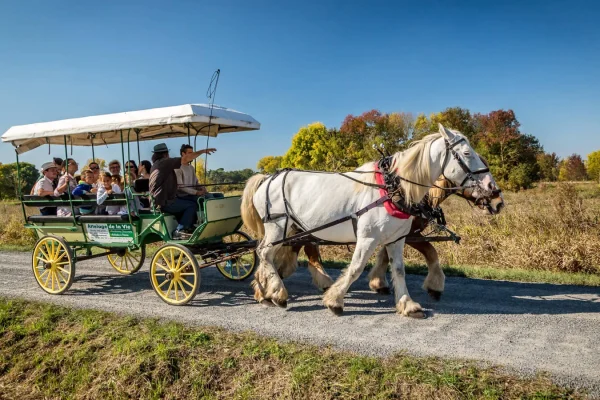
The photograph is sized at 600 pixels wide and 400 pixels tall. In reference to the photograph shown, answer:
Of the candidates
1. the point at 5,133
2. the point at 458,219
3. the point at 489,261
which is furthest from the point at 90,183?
the point at 458,219

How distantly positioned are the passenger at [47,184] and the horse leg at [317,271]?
4.41m

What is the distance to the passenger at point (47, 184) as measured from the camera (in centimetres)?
730

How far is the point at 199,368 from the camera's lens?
169 inches

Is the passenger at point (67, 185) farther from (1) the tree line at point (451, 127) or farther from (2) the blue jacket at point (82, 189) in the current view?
(1) the tree line at point (451, 127)

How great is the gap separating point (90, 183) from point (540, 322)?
7.13 m

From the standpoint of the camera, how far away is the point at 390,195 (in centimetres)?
520

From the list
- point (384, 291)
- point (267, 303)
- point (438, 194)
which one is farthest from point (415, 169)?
point (267, 303)

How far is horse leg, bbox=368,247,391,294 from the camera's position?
21.1ft

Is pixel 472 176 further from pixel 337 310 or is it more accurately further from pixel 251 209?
pixel 251 209

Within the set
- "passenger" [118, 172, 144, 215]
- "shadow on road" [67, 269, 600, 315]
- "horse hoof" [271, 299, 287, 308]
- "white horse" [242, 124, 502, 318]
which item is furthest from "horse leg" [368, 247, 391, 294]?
"passenger" [118, 172, 144, 215]

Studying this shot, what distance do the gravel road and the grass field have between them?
2.59ft

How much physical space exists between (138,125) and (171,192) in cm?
104

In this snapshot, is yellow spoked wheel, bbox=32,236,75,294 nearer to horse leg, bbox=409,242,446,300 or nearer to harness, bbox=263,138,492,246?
harness, bbox=263,138,492,246

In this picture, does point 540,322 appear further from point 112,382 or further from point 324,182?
point 112,382
